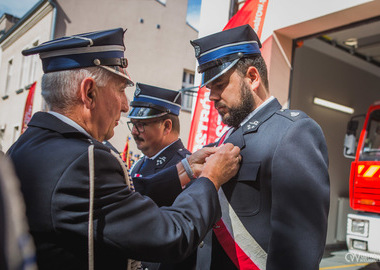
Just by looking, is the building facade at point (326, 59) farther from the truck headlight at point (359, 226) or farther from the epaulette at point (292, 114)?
the epaulette at point (292, 114)

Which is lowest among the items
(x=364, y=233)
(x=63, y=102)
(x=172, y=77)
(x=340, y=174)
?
(x=364, y=233)

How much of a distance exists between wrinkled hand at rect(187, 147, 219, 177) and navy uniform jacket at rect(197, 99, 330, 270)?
0.23 metres

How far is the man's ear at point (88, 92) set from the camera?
1.36 meters

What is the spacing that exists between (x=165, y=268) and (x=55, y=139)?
1.46m

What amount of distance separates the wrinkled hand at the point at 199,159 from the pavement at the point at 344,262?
Answer: 5.14 metres

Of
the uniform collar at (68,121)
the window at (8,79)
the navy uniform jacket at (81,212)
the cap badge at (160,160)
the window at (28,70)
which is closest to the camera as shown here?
the navy uniform jacket at (81,212)

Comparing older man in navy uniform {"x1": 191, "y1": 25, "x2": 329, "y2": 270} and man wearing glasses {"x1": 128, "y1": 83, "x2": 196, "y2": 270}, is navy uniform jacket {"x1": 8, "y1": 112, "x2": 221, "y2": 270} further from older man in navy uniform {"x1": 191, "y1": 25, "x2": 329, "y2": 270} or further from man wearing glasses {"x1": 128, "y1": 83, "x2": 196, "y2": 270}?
man wearing glasses {"x1": 128, "y1": 83, "x2": 196, "y2": 270}

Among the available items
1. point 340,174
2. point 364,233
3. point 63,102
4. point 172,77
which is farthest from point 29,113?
point 63,102

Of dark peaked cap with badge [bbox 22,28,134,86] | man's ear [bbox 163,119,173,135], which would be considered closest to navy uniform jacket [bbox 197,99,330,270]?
dark peaked cap with badge [bbox 22,28,134,86]

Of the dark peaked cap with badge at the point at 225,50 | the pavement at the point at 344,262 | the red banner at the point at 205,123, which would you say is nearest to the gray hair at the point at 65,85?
the dark peaked cap with badge at the point at 225,50

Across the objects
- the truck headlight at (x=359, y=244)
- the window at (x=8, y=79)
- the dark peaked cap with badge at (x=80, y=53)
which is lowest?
the truck headlight at (x=359, y=244)

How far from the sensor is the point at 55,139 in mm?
1228

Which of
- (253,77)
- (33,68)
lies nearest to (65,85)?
(253,77)

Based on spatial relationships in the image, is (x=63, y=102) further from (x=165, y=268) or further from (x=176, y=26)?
(x=176, y=26)
